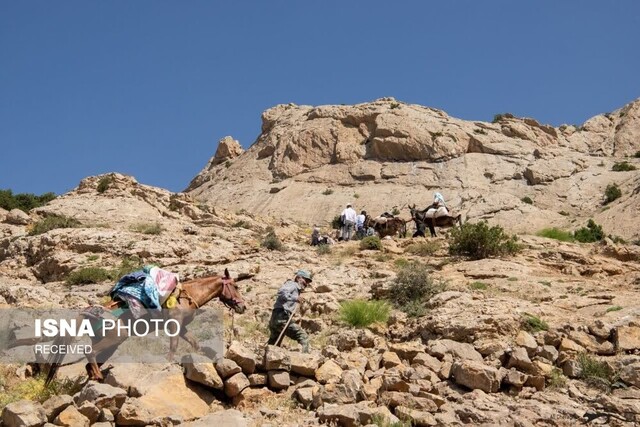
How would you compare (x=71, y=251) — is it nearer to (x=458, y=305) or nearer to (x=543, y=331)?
(x=458, y=305)

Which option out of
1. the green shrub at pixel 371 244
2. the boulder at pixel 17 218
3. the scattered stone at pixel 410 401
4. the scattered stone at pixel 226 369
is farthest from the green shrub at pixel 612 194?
the scattered stone at pixel 226 369

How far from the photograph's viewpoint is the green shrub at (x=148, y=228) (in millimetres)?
21962

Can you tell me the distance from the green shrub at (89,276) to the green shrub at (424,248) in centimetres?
880

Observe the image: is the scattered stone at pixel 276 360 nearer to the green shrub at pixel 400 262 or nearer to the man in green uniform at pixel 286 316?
the man in green uniform at pixel 286 316

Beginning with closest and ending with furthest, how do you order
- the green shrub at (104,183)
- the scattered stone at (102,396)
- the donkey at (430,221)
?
the scattered stone at (102,396)
the donkey at (430,221)
the green shrub at (104,183)

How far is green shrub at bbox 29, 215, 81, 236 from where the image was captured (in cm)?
2169

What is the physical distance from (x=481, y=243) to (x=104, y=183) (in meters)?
17.1

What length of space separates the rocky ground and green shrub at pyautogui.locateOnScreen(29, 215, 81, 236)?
0.78 meters

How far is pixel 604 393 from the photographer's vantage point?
29.9ft

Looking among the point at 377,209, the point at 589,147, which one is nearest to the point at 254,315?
the point at 377,209

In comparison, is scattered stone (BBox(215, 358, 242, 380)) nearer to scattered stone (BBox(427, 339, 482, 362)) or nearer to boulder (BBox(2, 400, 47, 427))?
boulder (BBox(2, 400, 47, 427))

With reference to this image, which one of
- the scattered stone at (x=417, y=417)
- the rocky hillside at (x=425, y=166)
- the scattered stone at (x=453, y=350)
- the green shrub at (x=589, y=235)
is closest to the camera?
the scattered stone at (x=417, y=417)

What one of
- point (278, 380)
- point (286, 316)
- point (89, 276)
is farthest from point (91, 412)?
point (89, 276)

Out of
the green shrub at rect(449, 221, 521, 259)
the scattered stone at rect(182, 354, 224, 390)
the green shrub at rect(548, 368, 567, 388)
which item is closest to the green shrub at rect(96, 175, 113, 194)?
the green shrub at rect(449, 221, 521, 259)
